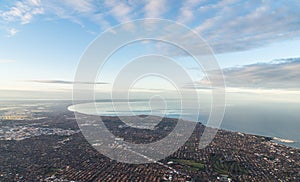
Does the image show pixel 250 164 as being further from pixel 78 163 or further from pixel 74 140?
pixel 74 140

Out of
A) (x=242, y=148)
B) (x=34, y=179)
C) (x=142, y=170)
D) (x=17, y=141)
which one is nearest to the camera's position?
(x=34, y=179)

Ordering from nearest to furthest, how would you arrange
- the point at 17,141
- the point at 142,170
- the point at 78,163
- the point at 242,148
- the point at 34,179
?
the point at 34,179 < the point at 142,170 < the point at 78,163 < the point at 242,148 < the point at 17,141

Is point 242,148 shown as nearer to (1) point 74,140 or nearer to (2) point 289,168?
(2) point 289,168

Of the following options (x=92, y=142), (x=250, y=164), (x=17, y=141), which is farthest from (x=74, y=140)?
(x=250, y=164)

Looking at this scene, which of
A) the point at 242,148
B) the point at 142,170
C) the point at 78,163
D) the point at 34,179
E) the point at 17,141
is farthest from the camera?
the point at 17,141

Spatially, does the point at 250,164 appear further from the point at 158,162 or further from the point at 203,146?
the point at 158,162

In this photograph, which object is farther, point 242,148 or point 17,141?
point 17,141

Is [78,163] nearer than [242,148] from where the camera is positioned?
Yes

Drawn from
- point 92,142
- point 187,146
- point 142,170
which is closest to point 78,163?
point 142,170
